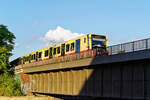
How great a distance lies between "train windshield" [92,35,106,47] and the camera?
102ft

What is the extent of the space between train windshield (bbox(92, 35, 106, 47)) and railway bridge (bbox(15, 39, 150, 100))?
135 inches

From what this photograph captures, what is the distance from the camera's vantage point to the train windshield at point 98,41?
3117 centimetres

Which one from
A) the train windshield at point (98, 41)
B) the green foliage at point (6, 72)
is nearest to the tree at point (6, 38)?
the green foliage at point (6, 72)

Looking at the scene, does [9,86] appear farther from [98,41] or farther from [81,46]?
[98,41]

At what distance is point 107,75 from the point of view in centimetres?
2300

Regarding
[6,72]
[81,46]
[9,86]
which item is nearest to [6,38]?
[6,72]

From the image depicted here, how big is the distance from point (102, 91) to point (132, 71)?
4.79 m

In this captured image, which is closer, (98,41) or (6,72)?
(98,41)

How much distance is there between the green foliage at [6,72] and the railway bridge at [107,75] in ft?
28.2

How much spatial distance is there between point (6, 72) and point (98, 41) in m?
22.3

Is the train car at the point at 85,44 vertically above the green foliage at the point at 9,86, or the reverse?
the train car at the point at 85,44

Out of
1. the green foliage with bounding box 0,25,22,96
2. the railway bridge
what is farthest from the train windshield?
the green foliage with bounding box 0,25,22,96

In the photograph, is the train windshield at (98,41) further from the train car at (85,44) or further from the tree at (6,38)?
the tree at (6,38)

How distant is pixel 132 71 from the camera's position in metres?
20.1
